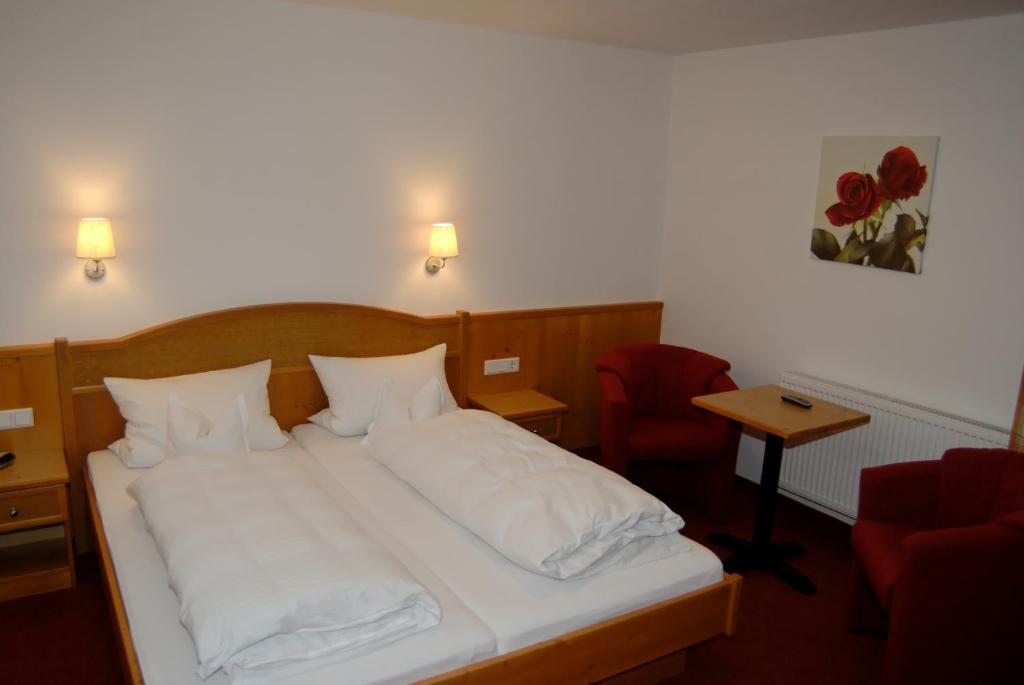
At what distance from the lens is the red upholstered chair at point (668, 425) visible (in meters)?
3.72

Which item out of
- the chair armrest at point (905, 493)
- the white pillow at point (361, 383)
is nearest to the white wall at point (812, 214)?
the chair armrest at point (905, 493)

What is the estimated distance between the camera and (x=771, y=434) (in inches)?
130

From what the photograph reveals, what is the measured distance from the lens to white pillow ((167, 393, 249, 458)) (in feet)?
9.84

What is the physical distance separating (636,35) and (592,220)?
1056mm

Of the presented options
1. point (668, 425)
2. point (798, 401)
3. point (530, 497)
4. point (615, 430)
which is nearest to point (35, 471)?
point (530, 497)

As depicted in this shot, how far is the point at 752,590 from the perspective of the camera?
3277 millimetres

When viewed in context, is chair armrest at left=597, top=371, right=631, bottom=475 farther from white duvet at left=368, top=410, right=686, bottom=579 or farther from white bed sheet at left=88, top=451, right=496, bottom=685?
white bed sheet at left=88, top=451, right=496, bottom=685

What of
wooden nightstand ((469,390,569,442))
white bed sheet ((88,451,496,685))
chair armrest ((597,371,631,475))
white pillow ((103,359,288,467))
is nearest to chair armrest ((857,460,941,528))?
chair armrest ((597,371,631,475))

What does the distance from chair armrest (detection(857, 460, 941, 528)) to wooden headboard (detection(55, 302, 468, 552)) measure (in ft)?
6.91

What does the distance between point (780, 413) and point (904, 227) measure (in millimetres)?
1062

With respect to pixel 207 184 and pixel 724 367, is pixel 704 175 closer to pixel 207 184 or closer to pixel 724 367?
pixel 724 367

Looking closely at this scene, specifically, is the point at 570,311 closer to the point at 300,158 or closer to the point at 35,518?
the point at 300,158

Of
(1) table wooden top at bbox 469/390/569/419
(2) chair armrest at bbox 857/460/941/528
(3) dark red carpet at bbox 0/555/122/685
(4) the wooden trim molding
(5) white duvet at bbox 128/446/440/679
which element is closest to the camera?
(5) white duvet at bbox 128/446/440/679

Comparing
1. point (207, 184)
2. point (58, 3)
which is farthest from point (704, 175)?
point (58, 3)
